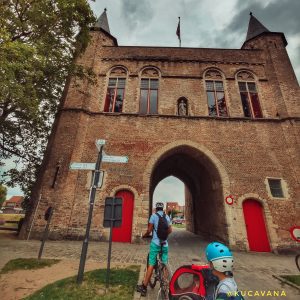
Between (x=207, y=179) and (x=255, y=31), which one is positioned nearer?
(x=207, y=179)

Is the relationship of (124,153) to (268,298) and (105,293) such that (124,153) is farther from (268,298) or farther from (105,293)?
(268,298)

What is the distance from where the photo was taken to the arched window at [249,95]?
13320 mm

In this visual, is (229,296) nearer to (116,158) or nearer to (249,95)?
(116,158)

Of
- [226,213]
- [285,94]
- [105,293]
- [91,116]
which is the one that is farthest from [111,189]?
[285,94]

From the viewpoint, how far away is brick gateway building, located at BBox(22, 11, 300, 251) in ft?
34.2

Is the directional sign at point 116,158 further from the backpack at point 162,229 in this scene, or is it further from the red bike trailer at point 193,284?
the red bike trailer at point 193,284

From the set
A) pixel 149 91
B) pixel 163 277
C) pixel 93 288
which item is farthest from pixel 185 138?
pixel 93 288

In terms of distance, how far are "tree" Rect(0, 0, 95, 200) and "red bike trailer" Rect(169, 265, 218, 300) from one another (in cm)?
807

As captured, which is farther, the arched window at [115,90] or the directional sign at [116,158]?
the arched window at [115,90]

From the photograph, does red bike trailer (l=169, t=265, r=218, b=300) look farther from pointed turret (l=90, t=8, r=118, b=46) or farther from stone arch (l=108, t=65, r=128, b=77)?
pointed turret (l=90, t=8, r=118, b=46)

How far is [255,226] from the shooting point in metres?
10.5

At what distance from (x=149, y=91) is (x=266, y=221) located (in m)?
10.8

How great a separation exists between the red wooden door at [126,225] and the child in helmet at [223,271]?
892 centimetres

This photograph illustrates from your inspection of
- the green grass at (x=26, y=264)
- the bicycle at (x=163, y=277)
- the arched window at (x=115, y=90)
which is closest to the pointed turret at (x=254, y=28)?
the arched window at (x=115, y=90)
